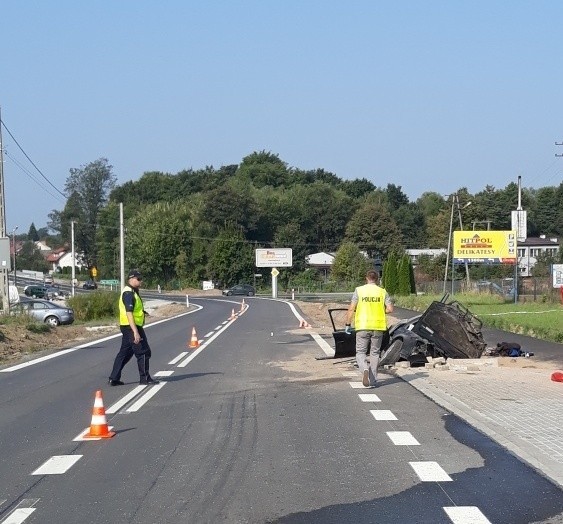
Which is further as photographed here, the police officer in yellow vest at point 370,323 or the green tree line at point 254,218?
the green tree line at point 254,218

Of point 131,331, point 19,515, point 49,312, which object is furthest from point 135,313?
Answer: point 49,312

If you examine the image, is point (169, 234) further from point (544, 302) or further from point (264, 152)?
point (544, 302)

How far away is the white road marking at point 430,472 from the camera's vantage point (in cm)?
745

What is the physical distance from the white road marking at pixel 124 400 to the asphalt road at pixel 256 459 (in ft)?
0.14

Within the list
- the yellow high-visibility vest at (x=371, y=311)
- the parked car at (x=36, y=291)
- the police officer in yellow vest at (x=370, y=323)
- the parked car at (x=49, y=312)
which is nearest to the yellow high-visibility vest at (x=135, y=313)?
the police officer in yellow vest at (x=370, y=323)

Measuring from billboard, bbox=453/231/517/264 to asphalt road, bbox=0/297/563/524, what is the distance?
47.0 meters

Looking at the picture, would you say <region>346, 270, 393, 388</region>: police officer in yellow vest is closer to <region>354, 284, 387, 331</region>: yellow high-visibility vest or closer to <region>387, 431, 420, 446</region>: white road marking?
<region>354, 284, 387, 331</region>: yellow high-visibility vest

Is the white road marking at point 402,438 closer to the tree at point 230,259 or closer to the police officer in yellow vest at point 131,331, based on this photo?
the police officer in yellow vest at point 131,331

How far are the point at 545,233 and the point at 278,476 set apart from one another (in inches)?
5418

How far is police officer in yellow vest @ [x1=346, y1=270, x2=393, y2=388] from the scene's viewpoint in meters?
13.5

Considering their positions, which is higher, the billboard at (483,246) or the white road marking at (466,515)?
the billboard at (483,246)

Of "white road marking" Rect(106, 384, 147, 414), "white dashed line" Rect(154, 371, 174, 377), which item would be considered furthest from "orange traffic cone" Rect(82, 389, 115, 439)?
"white dashed line" Rect(154, 371, 174, 377)

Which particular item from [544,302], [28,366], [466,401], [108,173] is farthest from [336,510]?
[108,173]

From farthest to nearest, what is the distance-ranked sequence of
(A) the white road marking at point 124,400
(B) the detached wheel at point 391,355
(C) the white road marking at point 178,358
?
(C) the white road marking at point 178,358 < (B) the detached wheel at point 391,355 < (A) the white road marking at point 124,400
